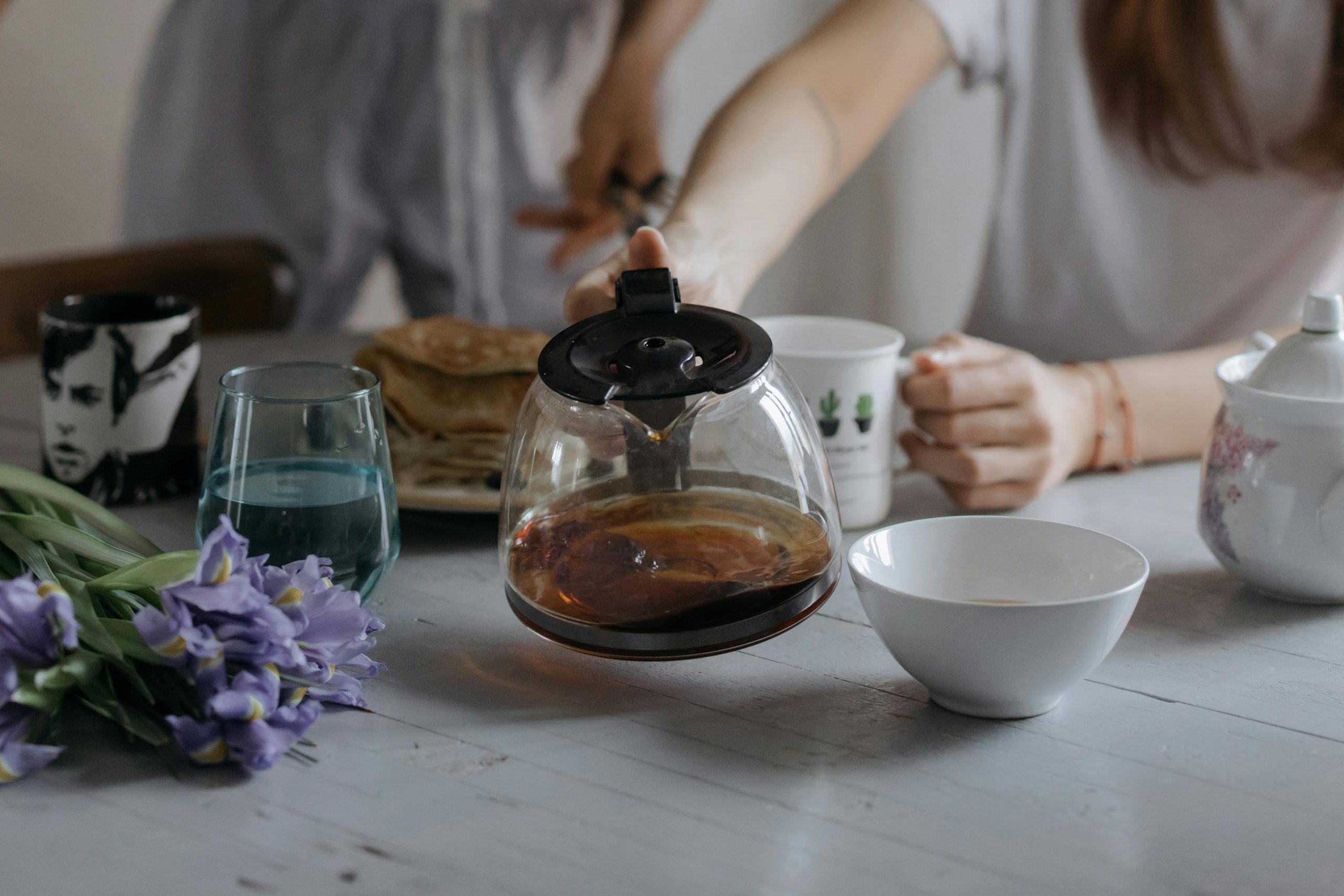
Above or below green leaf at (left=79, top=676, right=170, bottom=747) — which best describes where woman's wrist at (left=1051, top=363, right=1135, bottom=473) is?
above

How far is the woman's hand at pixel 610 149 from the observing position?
2.05 metres

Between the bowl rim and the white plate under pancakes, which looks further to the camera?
the white plate under pancakes

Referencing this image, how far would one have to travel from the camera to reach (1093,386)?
2.87ft

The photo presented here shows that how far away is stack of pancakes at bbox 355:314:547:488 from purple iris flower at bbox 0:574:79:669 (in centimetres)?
31

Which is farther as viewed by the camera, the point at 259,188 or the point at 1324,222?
the point at 259,188

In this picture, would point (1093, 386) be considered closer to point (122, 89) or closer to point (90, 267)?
point (90, 267)

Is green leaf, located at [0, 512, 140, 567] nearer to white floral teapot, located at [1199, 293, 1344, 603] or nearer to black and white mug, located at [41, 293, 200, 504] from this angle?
black and white mug, located at [41, 293, 200, 504]

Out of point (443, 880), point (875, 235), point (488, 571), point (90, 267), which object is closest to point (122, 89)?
point (90, 267)

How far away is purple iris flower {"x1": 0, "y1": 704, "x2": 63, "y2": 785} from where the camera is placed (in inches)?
17.8

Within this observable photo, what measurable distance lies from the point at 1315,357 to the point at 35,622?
24.1 inches

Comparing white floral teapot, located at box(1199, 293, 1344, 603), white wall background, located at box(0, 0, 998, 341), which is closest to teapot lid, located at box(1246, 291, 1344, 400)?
white floral teapot, located at box(1199, 293, 1344, 603)

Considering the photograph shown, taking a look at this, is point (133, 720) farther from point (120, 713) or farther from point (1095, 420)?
point (1095, 420)

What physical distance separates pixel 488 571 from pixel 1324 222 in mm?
931

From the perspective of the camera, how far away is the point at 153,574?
49cm
